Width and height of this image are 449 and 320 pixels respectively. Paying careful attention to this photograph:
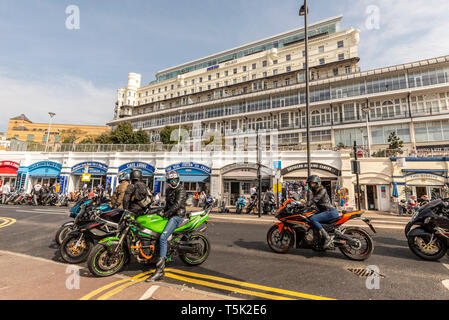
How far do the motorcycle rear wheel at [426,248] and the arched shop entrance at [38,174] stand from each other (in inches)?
1297

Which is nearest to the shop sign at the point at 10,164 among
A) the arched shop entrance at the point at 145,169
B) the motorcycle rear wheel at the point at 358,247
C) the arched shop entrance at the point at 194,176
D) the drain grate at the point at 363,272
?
the arched shop entrance at the point at 145,169

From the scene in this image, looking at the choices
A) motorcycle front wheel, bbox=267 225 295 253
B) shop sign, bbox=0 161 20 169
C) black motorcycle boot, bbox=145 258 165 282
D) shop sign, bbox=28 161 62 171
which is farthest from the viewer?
shop sign, bbox=0 161 20 169

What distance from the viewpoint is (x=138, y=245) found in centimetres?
411

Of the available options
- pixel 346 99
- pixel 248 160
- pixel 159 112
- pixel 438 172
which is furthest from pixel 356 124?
pixel 159 112

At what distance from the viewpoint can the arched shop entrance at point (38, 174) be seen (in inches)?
1039

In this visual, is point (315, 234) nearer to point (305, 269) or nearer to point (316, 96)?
point (305, 269)

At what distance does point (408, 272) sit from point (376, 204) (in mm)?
18205

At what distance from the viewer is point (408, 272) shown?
13.7ft

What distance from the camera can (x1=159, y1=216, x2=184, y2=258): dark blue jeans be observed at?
13.3 ft

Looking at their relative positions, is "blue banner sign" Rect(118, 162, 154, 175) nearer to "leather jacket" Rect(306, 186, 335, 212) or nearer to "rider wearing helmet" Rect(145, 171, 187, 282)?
"rider wearing helmet" Rect(145, 171, 187, 282)

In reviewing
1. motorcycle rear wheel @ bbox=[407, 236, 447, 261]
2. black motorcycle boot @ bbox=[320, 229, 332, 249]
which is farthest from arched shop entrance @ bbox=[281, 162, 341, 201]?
black motorcycle boot @ bbox=[320, 229, 332, 249]

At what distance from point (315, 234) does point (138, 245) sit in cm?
398

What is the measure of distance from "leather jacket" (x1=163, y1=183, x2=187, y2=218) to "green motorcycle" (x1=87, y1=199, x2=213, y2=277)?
20 cm

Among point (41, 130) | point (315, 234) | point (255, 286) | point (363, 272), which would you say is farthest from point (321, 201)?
point (41, 130)
